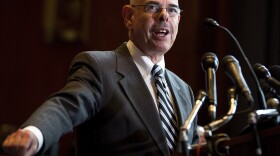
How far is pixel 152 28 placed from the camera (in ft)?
9.62

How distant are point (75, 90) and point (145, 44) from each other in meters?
0.61

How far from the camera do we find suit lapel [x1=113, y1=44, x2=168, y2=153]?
2607 mm

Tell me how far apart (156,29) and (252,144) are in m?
1.07

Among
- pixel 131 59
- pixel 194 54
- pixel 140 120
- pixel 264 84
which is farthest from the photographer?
pixel 194 54

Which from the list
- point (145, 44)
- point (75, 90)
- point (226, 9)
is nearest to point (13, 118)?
point (226, 9)

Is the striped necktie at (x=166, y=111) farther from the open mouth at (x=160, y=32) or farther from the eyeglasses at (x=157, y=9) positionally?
the eyeglasses at (x=157, y=9)

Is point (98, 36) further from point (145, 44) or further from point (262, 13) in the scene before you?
point (145, 44)

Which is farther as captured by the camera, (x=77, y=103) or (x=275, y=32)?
(x=275, y=32)

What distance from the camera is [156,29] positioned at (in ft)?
9.62

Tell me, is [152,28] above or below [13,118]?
above

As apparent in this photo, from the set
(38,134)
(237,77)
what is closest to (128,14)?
(237,77)

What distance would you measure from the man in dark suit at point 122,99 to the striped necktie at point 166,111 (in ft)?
0.08

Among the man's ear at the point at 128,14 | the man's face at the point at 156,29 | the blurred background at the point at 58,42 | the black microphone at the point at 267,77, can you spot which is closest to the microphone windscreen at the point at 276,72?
the black microphone at the point at 267,77

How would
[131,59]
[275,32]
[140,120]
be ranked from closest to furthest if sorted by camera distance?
[140,120] < [131,59] < [275,32]
